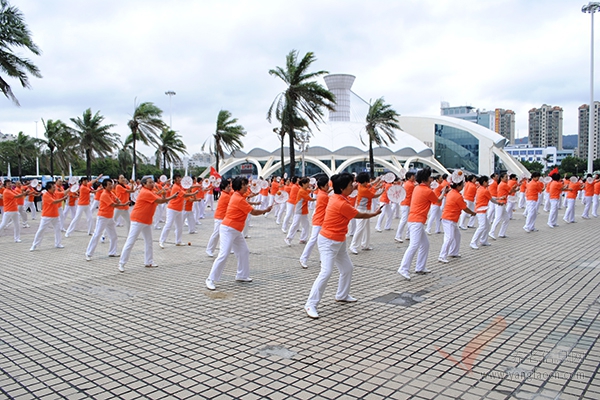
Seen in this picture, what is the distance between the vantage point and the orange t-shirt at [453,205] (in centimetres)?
862

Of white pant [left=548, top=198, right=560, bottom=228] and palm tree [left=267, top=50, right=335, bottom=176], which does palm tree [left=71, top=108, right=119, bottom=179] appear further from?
white pant [left=548, top=198, right=560, bottom=228]

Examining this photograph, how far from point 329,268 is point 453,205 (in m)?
4.21

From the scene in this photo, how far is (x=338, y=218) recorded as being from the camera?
18.1 ft

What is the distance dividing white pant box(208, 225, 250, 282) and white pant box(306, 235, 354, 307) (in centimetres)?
172

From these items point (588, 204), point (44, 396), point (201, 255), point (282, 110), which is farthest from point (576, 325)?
point (282, 110)

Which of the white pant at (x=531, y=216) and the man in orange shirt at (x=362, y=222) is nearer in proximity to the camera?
the man in orange shirt at (x=362, y=222)

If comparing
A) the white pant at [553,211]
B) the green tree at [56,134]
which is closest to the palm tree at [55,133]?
the green tree at [56,134]

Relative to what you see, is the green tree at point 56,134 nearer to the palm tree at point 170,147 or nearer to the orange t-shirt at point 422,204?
the palm tree at point 170,147

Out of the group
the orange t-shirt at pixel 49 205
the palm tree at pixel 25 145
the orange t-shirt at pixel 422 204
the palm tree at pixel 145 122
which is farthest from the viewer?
the palm tree at pixel 25 145

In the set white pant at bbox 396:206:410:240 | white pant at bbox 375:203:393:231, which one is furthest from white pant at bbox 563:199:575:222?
white pant at bbox 396:206:410:240

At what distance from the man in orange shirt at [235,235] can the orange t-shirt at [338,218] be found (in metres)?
A: 1.57

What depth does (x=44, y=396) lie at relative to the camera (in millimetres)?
3496

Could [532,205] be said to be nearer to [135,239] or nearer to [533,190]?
[533,190]

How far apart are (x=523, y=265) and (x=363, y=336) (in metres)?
5.01
